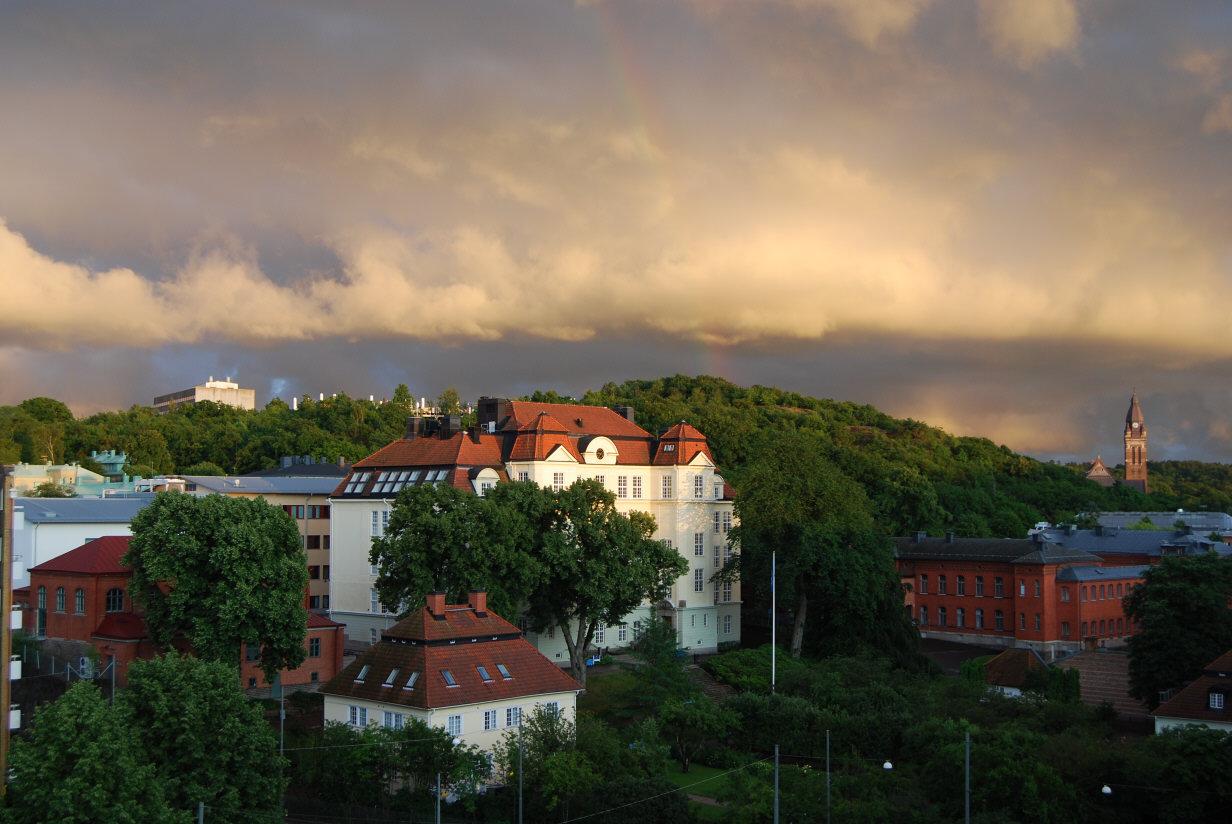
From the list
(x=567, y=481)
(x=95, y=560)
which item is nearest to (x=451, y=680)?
(x=95, y=560)

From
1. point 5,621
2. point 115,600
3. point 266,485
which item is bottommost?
point 115,600

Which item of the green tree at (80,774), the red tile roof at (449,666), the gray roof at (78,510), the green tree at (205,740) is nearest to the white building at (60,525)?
the gray roof at (78,510)

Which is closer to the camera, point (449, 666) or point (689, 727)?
point (449, 666)

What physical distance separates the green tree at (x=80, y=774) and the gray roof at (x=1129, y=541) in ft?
242

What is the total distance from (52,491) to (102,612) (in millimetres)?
34366

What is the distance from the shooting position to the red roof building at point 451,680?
40.8 m

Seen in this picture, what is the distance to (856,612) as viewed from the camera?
64.4 meters

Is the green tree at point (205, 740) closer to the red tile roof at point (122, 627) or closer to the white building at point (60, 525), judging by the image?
the red tile roof at point (122, 627)

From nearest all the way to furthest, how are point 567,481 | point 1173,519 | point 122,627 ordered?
point 122,627 < point 567,481 < point 1173,519

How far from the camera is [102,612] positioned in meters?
53.2

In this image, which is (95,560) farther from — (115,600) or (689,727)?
(689,727)

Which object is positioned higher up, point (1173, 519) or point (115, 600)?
point (1173, 519)

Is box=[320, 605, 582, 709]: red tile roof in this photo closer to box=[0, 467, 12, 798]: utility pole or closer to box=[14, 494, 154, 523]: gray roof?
box=[0, 467, 12, 798]: utility pole

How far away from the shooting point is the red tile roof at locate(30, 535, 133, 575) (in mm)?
53500
